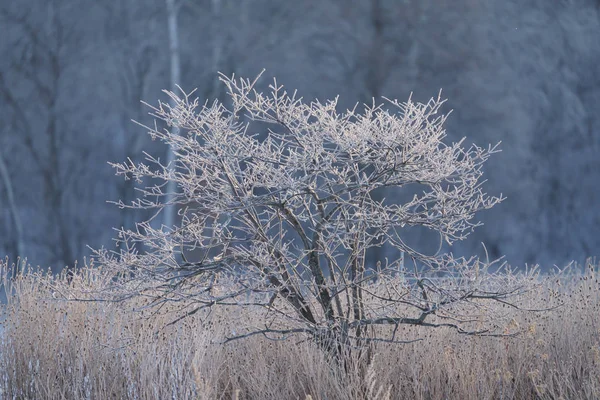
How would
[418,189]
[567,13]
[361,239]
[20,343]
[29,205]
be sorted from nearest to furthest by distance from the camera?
[361,239]
[20,343]
[418,189]
[29,205]
[567,13]

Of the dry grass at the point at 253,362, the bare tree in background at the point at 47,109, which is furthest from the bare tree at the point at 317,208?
the bare tree in background at the point at 47,109

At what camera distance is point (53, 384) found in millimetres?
4402

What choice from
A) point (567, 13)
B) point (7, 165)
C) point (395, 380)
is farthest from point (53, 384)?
point (567, 13)

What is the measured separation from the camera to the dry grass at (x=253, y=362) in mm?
4141

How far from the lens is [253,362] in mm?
4602

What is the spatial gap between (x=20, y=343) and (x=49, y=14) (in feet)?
27.4

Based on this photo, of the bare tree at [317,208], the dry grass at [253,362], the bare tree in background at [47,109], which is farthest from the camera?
the bare tree in background at [47,109]

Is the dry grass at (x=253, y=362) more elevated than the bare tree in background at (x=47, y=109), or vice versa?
the bare tree in background at (x=47, y=109)

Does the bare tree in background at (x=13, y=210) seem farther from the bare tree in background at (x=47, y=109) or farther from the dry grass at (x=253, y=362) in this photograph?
the dry grass at (x=253, y=362)

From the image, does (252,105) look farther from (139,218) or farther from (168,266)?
(139,218)

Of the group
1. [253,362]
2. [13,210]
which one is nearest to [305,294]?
[253,362]

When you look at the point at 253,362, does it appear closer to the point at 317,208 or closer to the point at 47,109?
the point at 317,208

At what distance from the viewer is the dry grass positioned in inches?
163

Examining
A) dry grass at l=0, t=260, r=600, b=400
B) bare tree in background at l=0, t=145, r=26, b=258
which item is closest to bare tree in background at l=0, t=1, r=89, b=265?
bare tree in background at l=0, t=145, r=26, b=258
